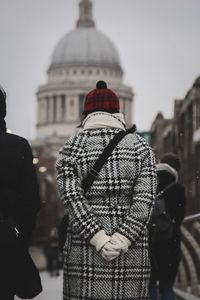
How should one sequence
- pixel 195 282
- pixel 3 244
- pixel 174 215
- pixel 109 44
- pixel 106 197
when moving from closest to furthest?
1. pixel 3 244
2. pixel 106 197
3. pixel 174 215
4. pixel 195 282
5. pixel 109 44

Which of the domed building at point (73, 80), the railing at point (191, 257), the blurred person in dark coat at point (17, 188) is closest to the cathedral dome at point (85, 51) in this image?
the domed building at point (73, 80)

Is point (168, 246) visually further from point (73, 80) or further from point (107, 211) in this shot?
point (73, 80)

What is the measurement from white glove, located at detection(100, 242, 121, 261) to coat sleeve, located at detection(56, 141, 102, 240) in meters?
0.11

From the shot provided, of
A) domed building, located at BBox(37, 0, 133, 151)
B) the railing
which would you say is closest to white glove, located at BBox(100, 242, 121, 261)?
the railing

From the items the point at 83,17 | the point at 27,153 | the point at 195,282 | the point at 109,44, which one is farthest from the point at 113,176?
the point at 83,17

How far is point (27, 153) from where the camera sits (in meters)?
6.30

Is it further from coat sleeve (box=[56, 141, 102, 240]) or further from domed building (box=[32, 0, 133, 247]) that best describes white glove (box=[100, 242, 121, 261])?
domed building (box=[32, 0, 133, 247])

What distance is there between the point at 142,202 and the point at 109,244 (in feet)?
1.04

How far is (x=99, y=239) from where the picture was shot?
253 inches

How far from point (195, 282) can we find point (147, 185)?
7180mm

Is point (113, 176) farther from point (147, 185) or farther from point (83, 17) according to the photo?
point (83, 17)

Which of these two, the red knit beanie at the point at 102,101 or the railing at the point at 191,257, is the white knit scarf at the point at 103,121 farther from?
the railing at the point at 191,257

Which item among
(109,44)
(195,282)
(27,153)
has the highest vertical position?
(109,44)

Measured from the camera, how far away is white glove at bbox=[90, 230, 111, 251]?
21.0 feet
